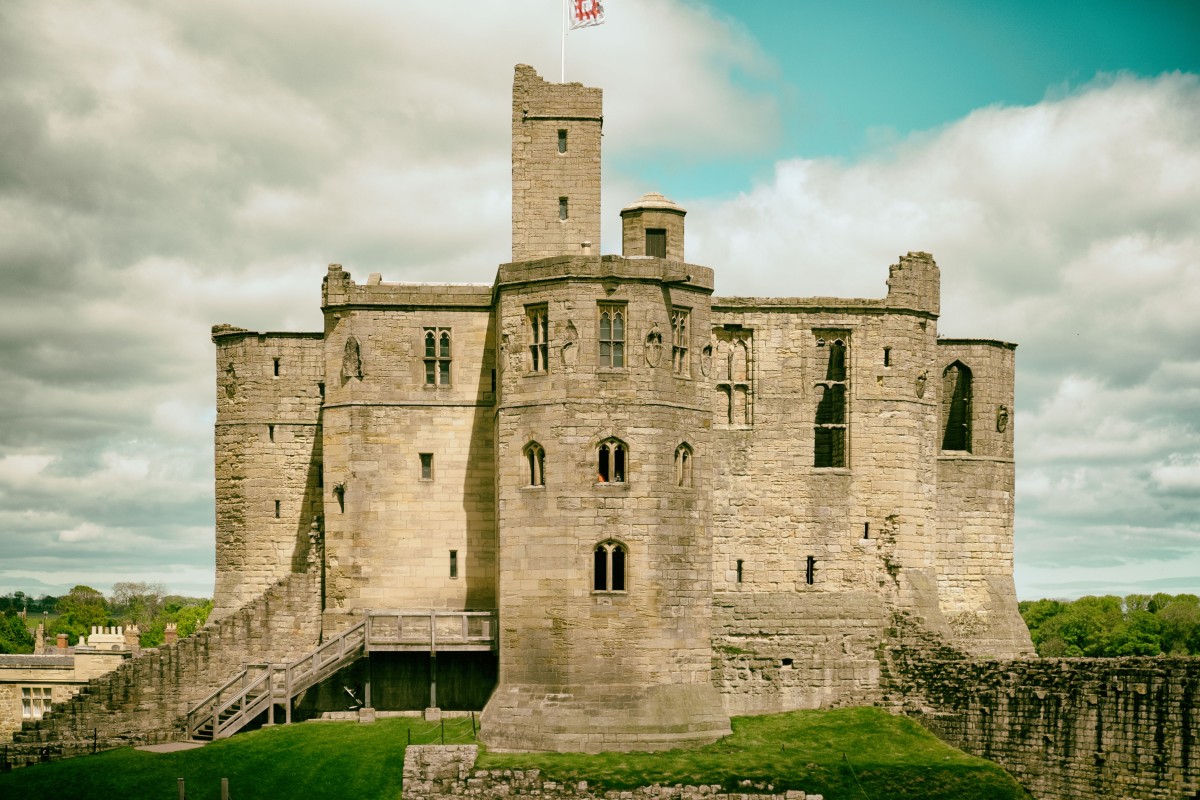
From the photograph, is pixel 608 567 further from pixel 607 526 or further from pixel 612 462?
pixel 612 462

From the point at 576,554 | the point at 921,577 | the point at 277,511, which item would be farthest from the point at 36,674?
the point at 921,577

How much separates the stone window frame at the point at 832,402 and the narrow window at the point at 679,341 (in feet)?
20.7

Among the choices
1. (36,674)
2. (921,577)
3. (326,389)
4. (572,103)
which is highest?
(572,103)

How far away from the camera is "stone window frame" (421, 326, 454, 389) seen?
51312 millimetres

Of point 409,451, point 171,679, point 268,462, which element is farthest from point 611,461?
point 268,462

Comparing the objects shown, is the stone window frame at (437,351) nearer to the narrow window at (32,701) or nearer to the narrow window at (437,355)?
the narrow window at (437,355)

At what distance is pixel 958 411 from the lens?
56.1m

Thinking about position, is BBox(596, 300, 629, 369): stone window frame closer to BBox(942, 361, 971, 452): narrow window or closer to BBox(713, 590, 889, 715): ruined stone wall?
BBox(713, 590, 889, 715): ruined stone wall

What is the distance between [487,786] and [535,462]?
9274 millimetres

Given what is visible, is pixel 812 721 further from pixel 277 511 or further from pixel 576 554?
pixel 277 511

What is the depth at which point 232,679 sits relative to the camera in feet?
161

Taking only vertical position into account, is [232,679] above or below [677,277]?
below

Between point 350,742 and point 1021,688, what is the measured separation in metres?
19.1

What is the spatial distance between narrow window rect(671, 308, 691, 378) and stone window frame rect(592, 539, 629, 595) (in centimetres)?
556
